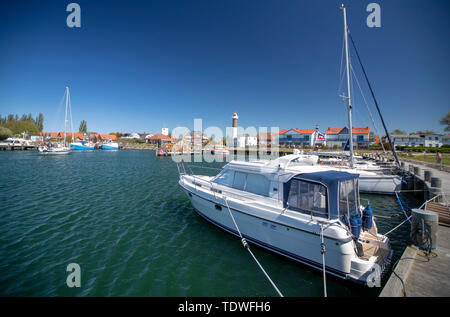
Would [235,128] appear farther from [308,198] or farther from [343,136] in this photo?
[308,198]

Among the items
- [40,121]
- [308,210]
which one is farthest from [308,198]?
[40,121]

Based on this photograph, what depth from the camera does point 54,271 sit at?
20.0 feet

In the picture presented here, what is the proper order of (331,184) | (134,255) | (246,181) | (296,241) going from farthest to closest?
(246,181)
(134,255)
(296,241)
(331,184)

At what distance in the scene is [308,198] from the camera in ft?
21.1

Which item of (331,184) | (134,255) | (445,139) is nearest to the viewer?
(331,184)

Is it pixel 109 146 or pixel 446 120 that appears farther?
pixel 109 146

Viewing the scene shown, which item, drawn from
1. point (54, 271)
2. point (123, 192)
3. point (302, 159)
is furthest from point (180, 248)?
point (123, 192)

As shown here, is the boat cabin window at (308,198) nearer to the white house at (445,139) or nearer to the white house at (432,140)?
the white house at (432,140)

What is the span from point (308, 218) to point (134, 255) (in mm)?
6129

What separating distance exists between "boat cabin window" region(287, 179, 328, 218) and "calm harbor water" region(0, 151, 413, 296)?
72.8 inches

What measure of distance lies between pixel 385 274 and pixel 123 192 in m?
15.6
